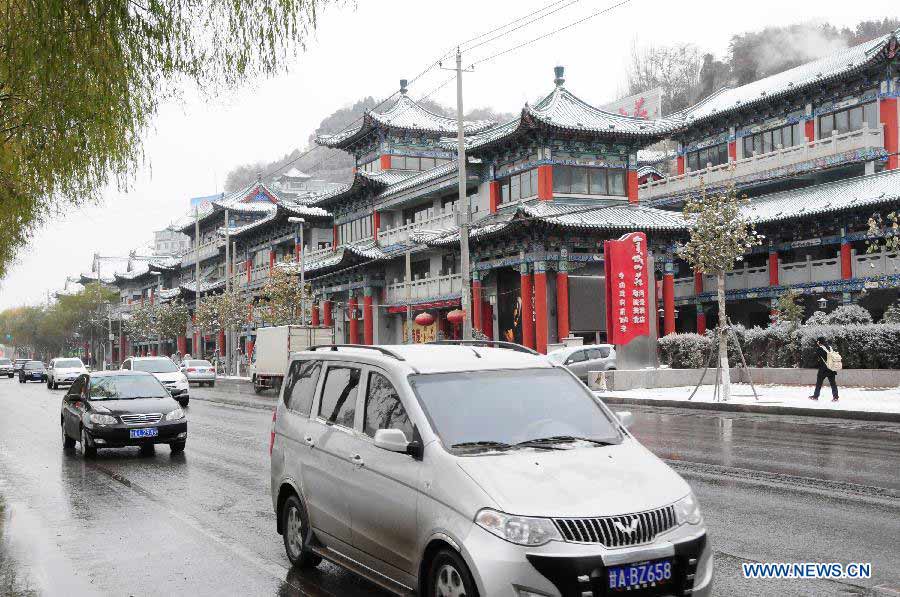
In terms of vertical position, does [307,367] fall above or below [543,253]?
below

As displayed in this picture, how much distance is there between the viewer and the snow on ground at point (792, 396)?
21.7 m

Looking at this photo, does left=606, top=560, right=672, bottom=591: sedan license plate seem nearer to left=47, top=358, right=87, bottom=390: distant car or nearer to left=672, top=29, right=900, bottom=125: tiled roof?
left=672, top=29, right=900, bottom=125: tiled roof

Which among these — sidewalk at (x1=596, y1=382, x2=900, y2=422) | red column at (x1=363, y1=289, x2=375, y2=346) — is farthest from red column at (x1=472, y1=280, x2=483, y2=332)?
sidewalk at (x1=596, y1=382, x2=900, y2=422)

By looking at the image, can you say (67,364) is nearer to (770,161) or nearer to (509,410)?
(770,161)

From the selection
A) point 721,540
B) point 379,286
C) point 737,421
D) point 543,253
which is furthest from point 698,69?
point 721,540

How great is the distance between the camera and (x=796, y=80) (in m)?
45.5

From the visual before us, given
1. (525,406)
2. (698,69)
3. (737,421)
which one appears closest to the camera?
(525,406)

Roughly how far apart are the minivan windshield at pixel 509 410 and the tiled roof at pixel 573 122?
33.8 meters

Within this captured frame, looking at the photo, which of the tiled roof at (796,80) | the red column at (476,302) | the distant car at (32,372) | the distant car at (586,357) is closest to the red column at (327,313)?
the red column at (476,302)

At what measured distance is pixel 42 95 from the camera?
323 inches

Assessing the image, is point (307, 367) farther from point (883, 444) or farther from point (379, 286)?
point (379, 286)

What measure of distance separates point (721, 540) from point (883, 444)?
8.83 meters

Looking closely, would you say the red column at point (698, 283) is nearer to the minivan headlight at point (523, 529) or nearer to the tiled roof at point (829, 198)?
the tiled roof at point (829, 198)

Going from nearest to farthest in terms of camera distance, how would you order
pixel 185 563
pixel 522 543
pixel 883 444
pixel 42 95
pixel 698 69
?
1. pixel 522 543
2. pixel 185 563
3. pixel 42 95
4. pixel 883 444
5. pixel 698 69
